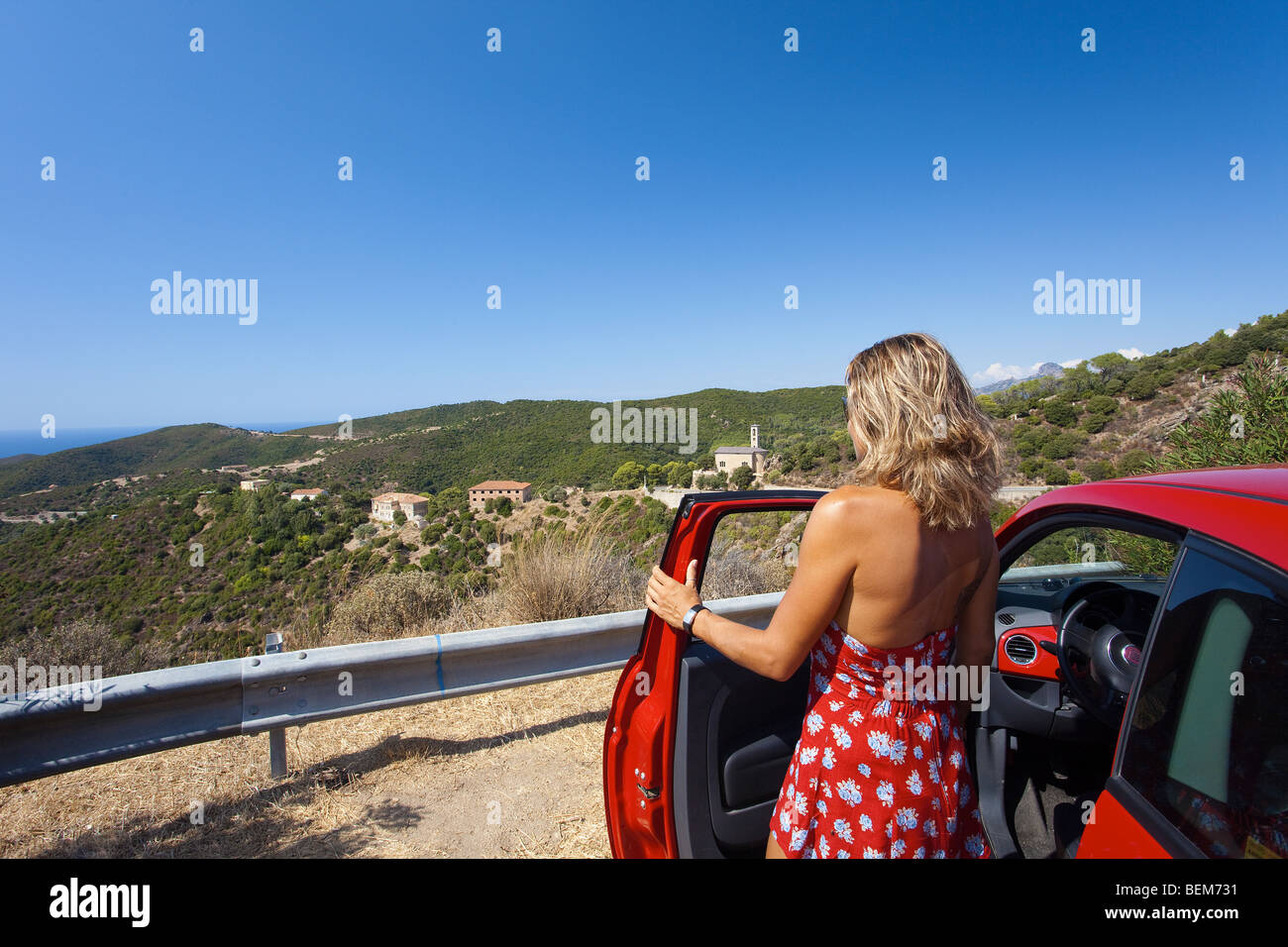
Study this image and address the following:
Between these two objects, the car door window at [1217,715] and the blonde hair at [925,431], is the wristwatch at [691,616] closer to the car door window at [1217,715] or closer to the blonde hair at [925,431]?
the blonde hair at [925,431]

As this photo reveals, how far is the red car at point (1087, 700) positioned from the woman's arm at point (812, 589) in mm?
397

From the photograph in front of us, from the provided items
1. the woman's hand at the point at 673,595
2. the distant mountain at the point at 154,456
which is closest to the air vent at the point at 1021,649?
the woman's hand at the point at 673,595

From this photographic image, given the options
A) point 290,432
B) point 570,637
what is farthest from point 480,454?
point 570,637

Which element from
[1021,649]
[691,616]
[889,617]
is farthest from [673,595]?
[1021,649]

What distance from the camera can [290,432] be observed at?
32906 mm

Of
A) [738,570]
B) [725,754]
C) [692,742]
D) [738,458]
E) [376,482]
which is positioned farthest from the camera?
[376,482]

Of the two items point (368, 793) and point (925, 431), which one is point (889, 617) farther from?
point (368, 793)

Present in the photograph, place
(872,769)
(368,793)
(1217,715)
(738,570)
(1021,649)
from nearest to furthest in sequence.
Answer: (1217,715)
(872,769)
(1021,649)
(368,793)
(738,570)

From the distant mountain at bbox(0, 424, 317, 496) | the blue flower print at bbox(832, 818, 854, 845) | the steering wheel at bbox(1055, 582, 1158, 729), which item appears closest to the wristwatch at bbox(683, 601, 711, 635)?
the blue flower print at bbox(832, 818, 854, 845)

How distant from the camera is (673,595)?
1647 mm

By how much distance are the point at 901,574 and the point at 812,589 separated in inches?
7.9

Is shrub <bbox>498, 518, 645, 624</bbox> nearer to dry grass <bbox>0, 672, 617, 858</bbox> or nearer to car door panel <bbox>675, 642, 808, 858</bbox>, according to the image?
dry grass <bbox>0, 672, 617, 858</bbox>

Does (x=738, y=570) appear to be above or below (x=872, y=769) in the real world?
below

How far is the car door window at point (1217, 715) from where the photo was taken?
0.95 metres
